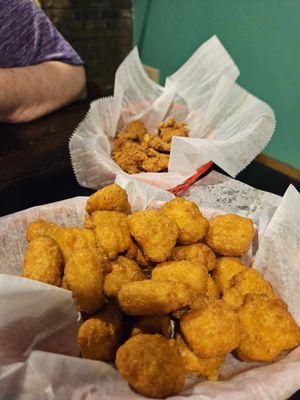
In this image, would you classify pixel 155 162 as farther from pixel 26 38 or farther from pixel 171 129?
pixel 26 38

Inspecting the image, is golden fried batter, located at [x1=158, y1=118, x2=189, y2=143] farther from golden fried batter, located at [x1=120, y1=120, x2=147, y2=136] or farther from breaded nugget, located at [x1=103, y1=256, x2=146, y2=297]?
breaded nugget, located at [x1=103, y1=256, x2=146, y2=297]

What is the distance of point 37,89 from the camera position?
1.70 meters

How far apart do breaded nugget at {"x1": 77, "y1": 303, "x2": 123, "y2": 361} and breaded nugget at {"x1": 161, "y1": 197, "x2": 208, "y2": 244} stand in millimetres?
298

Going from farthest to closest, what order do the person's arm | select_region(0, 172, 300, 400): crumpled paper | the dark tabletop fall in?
the person's arm, the dark tabletop, select_region(0, 172, 300, 400): crumpled paper

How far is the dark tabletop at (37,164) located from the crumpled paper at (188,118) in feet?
0.23

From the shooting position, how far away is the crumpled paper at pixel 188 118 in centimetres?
137

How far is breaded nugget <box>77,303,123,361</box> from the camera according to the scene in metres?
→ 0.74

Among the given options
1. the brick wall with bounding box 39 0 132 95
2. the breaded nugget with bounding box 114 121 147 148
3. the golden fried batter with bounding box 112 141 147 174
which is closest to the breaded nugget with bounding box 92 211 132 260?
the golden fried batter with bounding box 112 141 147 174

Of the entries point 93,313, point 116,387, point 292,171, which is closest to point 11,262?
point 93,313

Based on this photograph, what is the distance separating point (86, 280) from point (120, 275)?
3.2 inches

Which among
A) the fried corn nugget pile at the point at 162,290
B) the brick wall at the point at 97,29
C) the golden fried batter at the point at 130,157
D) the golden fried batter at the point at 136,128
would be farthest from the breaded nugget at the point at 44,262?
the brick wall at the point at 97,29

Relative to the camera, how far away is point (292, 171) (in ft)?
7.27

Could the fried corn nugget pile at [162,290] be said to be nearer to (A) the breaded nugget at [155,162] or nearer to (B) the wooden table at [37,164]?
(B) the wooden table at [37,164]

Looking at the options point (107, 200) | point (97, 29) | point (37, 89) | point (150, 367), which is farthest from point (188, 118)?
point (97, 29)
